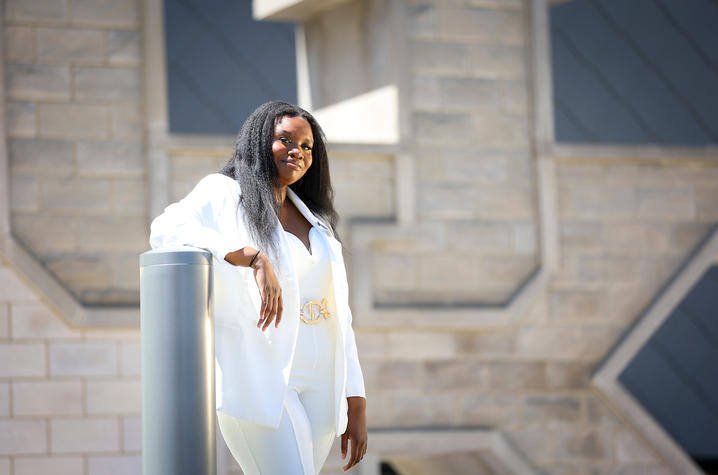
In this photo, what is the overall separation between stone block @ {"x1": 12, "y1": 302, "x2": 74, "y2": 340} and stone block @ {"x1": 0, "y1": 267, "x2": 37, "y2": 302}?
0.04 meters

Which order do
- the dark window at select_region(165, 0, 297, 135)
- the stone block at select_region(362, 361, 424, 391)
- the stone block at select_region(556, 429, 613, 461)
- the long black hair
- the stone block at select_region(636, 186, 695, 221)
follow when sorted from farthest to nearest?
the dark window at select_region(165, 0, 297, 135) → the stone block at select_region(636, 186, 695, 221) → the stone block at select_region(556, 429, 613, 461) → the stone block at select_region(362, 361, 424, 391) → the long black hair

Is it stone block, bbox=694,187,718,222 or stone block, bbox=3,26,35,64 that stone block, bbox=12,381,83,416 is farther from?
stone block, bbox=694,187,718,222

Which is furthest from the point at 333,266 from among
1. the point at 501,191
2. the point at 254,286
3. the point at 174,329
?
the point at 501,191

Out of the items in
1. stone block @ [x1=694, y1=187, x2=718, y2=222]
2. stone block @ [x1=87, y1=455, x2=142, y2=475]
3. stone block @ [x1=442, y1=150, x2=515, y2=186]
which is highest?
stone block @ [x1=442, y1=150, x2=515, y2=186]

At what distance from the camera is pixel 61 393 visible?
495 cm

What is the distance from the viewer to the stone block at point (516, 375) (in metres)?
5.49

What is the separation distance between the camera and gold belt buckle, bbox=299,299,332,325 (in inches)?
96.7

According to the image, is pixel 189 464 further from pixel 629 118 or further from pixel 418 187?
pixel 629 118

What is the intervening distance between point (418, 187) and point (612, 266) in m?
1.20

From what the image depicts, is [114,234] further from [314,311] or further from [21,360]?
[314,311]

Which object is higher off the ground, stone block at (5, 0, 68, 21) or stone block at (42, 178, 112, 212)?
stone block at (5, 0, 68, 21)

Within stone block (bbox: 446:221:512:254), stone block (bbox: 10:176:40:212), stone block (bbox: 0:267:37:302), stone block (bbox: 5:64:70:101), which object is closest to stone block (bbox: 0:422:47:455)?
stone block (bbox: 0:267:37:302)

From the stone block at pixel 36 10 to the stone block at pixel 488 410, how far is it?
2.84 meters

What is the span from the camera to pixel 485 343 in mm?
5492
